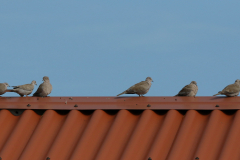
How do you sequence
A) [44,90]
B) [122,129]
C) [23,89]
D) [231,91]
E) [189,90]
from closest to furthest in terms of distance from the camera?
[122,129] < [231,91] < [44,90] < [189,90] < [23,89]

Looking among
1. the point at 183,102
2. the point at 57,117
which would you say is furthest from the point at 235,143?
the point at 57,117

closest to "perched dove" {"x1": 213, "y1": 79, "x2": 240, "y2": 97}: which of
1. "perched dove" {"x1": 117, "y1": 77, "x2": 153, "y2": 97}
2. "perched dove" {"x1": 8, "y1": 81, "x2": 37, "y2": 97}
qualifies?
"perched dove" {"x1": 117, "y1": 77, "x2": 153, "y2": 97}

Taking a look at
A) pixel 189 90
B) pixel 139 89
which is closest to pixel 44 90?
pixel 139 89

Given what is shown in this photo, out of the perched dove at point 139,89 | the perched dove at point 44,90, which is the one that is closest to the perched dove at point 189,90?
the perched dove at point 139,89

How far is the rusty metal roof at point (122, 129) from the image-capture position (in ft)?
16.9

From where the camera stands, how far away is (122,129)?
18.7ft

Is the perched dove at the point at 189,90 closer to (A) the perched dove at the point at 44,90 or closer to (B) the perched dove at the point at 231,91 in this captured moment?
(B) the perched dove at the point at 231,91

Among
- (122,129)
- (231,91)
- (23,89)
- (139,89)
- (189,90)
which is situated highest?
(189,90)

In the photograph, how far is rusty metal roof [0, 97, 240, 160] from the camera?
16.9ft

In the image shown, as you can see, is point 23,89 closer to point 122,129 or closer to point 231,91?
point 122,129

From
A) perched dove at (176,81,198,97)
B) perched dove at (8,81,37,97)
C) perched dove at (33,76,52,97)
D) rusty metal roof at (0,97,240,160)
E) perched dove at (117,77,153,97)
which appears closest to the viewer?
rusty metal roof at (0,97,240,160)

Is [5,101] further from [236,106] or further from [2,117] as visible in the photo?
[236,106]

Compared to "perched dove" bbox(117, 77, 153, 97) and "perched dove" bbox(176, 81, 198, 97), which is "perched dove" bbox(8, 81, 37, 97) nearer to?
"perched dove" bbox(117, 77, 153, 97)

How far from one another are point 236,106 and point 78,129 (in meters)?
2.39
